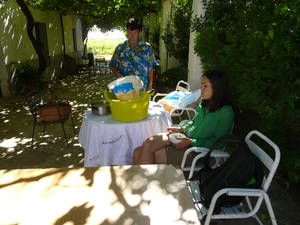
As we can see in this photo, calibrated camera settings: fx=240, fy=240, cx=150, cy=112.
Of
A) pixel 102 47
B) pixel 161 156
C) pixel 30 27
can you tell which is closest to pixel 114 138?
pixel 161 156

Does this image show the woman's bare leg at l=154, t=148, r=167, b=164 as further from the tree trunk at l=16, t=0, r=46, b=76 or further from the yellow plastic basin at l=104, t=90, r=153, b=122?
the tree trunk at l=16, t=0, r=46, b=76

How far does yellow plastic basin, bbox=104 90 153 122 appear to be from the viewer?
2.70 meters

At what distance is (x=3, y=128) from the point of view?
5.58 meters

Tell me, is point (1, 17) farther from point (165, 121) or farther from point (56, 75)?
point (165, 121)

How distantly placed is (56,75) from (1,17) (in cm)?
469

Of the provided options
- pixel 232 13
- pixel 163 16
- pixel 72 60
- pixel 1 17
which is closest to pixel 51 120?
pixel 232 13

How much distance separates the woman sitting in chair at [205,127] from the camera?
2539 mm

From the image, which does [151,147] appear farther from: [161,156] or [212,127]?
[212,127]

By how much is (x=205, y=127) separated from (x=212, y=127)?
2.9 inches

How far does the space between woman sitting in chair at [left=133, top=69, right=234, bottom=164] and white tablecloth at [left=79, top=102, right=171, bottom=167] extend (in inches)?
4.7

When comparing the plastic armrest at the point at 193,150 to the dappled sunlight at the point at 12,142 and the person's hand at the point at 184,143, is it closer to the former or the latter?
the person's hand at the point at 184,143

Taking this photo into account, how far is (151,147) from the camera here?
2.81 meters

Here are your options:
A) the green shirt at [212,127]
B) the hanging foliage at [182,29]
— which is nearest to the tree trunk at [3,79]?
the hanging foliage at [182,29]

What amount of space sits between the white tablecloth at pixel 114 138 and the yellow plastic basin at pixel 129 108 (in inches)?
2.5
